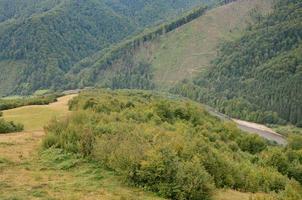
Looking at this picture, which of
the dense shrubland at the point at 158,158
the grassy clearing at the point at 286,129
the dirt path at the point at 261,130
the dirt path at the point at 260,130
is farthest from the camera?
the grassy clearing at the point at 286,129

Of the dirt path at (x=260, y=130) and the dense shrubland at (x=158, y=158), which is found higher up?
the dense shrubland at (x=158, y=158)

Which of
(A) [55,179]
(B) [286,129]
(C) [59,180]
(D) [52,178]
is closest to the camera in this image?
(C) [59,180]

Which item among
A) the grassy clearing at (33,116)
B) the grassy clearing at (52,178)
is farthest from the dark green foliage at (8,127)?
the grassy clearing at (52,178)

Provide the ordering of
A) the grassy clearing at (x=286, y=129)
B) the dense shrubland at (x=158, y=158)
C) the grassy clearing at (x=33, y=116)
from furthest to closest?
the grassy clearing at (x=286, y=129) → the grassy clearing at (x=33, y=116) → the dense shrubland at (x=158, y=158)

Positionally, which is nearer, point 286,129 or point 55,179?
point 55,179

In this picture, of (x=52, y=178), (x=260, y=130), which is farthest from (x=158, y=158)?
(x=260, y=130)

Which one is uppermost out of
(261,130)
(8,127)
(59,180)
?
(8,127)

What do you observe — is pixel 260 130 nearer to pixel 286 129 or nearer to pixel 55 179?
pixel 286 129

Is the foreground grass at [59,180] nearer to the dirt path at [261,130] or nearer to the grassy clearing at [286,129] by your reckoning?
the dirt path at [261,130]

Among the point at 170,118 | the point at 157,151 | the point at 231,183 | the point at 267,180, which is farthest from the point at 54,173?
the point at 170,118

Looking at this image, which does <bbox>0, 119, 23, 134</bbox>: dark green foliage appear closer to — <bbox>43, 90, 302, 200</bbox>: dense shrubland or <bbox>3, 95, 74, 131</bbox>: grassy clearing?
<bbox>3, 95, 74, 131</bbox>: grassy clearing

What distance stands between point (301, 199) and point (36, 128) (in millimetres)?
35299

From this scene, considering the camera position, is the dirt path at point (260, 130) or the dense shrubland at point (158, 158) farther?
the dirt path at point (260, 130)

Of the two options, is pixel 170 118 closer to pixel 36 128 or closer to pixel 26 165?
pixel 36 128
